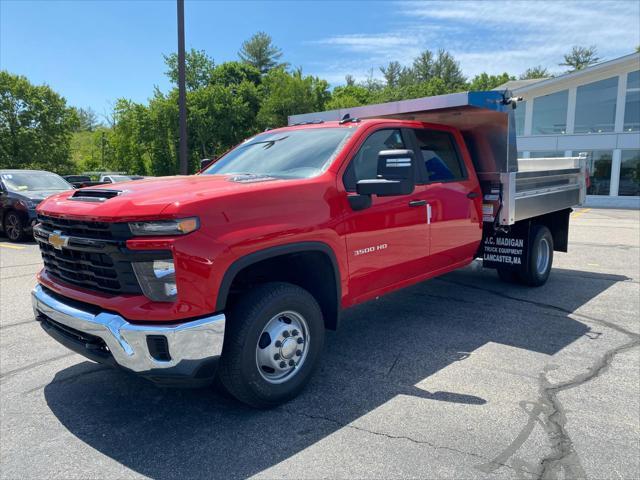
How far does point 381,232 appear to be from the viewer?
405 cm

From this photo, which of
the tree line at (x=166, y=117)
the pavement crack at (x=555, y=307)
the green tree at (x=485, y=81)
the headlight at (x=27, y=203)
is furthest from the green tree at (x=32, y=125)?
the green tree at (x=485, y=81)

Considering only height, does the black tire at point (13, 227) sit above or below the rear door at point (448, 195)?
below

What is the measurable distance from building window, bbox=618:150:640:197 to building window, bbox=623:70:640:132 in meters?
1.22

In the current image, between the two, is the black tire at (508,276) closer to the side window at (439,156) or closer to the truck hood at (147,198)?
the side window at (439,156)

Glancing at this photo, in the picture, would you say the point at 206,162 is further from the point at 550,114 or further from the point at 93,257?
the point at 550,114

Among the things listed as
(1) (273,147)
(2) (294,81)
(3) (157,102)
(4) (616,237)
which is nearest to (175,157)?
(3) (157,102)

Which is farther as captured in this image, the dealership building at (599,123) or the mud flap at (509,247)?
the dealership building at (599,123)

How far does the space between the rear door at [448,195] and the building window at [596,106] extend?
74.8 ft

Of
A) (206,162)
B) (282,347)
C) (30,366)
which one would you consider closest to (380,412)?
(282,347)

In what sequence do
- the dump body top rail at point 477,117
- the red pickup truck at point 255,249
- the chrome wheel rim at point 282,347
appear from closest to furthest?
the red pickup truck at point 255,249 → the chrome wheel rim at point 282,347 → the dump body top rail at point 477,117

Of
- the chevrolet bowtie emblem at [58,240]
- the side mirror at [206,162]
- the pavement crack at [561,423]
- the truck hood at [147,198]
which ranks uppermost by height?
the side mirror at [206,162]

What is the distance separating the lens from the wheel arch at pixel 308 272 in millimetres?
3396

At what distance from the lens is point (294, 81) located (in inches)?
1524

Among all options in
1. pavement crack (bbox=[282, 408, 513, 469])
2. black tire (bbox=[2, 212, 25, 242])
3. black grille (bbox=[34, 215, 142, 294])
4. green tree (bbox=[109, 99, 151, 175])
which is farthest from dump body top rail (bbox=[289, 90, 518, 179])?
green tree (bbox=[109, 99, 151, 175])
